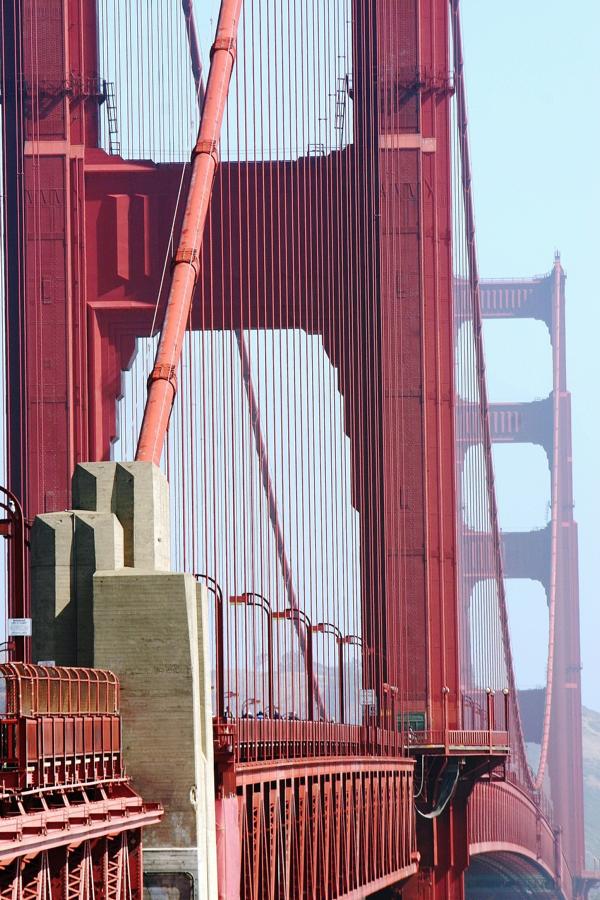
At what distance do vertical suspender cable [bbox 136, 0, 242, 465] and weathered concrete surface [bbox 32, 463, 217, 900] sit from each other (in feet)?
14.3

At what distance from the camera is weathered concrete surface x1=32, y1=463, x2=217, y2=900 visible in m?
18.0

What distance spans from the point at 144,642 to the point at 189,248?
34.0ft

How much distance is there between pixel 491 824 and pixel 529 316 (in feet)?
242

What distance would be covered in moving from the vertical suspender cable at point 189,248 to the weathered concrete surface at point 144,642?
4346mm

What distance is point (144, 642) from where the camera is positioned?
60.0 ft

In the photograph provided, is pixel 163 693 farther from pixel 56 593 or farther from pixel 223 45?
pixel 223 45

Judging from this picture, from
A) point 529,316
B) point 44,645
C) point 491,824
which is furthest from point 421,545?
point 529,316

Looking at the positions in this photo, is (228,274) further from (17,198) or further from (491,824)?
(491,824)

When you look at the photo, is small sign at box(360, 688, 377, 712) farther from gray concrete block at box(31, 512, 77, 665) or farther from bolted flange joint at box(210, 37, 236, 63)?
gray concrete block at box(31, 512, 77, 665)

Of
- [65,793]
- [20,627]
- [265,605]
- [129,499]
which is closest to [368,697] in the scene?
[265,605]

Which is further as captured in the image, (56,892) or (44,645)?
(44,645)

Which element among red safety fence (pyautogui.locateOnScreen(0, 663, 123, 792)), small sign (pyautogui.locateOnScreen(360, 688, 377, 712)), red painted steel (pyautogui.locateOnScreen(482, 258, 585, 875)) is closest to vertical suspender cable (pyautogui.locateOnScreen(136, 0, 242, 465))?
red safety fence (pyautogui.locateOnScreen(0, 663, 123, 792))

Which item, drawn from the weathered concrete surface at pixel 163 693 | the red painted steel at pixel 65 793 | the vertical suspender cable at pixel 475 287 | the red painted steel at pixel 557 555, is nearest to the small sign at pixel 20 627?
the red painted steel at pixel 65 793

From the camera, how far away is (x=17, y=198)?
120 feet
